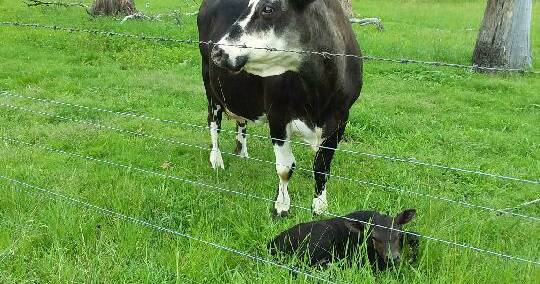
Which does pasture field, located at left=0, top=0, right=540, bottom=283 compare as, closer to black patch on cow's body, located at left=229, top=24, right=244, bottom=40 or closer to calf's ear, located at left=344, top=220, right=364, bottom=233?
calf's ear, located at left=344, top=220, right=364, bottom=233

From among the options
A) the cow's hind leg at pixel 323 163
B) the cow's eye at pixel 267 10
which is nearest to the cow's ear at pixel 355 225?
the cow's hind leg at pixel 323 163

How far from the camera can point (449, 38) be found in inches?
601

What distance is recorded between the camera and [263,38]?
4219mm

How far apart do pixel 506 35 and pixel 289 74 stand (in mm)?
8086

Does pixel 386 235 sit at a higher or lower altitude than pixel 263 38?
lower

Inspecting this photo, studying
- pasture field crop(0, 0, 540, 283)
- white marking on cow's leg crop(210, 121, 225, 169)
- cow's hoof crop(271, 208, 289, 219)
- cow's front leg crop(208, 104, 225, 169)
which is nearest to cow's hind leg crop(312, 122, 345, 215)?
pasture field crop(0, 0, 540, 283)

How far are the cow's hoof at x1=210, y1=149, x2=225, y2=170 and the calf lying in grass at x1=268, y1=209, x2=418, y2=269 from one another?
7.77ft

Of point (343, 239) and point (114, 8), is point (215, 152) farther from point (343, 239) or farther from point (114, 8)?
point (114, 8)

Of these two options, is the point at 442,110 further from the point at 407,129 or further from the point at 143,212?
the point at 143,212

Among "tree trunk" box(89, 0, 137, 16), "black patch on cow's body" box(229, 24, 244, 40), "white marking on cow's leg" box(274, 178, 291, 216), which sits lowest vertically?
"white marking on cow's leg" box(274, 178, 291, 216)

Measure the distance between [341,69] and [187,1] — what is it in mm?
17368

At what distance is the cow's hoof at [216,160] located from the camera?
21.2ft

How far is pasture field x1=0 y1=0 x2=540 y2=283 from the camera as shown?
393 cm

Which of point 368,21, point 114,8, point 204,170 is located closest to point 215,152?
point 204,170
